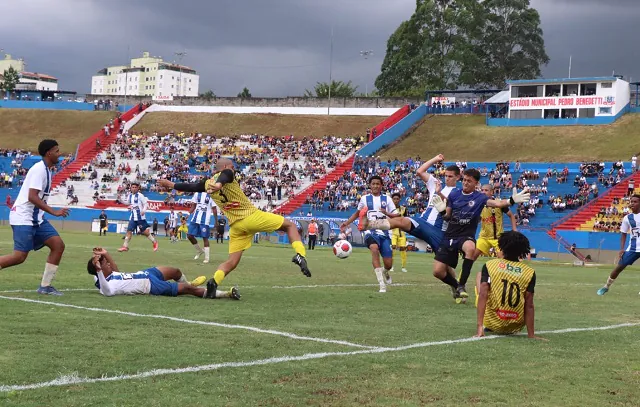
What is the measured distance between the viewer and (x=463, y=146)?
7375 cm

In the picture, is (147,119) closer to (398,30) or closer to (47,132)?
(47,132)

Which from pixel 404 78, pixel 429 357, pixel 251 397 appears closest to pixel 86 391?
pixel 251 397

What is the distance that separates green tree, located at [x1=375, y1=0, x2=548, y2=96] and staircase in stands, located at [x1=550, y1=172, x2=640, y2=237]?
5119 centimetres

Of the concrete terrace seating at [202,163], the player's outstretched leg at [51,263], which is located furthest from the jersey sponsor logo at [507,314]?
the concrete terrace seating at [202,163]

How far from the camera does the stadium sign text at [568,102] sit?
73938 millimetres

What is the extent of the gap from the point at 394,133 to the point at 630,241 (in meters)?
59.5

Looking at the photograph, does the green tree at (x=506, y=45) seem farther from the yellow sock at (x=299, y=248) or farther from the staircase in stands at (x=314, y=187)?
the yellow sock at (x=299, y=248)

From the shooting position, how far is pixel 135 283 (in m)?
13.4

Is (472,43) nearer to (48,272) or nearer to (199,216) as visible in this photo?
(199,216)

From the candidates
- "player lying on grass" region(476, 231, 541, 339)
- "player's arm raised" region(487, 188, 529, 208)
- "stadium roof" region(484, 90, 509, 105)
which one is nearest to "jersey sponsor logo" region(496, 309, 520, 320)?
"player lying on grass" region(476, 231, 541, 339)

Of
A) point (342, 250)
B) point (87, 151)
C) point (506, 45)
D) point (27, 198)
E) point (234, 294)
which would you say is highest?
point (506, 45)

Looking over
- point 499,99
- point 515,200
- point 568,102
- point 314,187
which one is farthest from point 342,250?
point 499,99

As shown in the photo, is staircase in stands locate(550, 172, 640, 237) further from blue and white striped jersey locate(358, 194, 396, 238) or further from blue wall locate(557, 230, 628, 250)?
blue and white striped jersey locate(358, 194, 396, 238)

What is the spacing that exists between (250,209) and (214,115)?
79.1 metres
